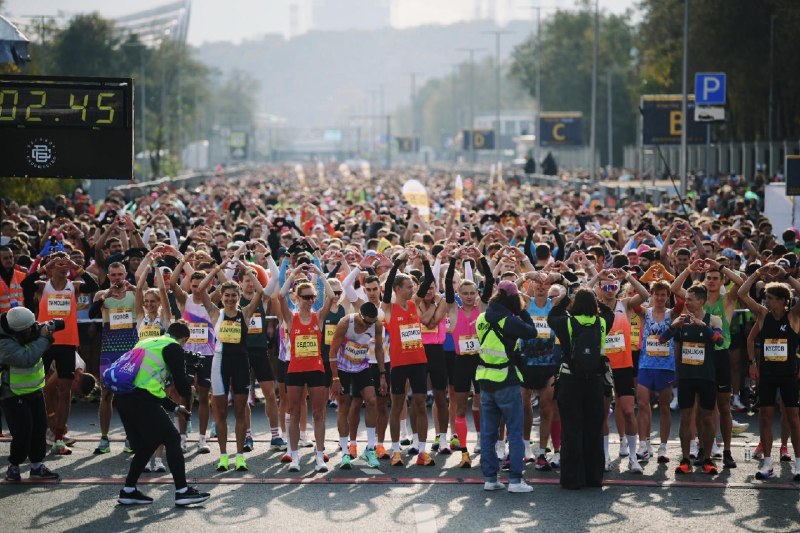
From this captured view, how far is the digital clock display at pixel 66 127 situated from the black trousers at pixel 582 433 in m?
4.95

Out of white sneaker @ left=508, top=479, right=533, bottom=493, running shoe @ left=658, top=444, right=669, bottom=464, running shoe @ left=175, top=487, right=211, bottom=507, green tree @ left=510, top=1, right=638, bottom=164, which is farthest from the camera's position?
green tree @ left=510, top=1, right=638, bottom=164

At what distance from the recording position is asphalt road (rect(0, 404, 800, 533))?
1078 cm

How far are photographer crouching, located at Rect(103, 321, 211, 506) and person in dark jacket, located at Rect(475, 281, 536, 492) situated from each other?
2.45m

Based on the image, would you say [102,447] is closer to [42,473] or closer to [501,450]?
[42,473]

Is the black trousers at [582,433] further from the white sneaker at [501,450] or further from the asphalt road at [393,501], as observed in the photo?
the white sneaker at [501,450]

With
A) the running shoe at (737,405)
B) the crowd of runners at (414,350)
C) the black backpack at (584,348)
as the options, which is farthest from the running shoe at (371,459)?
the running shoe at (737,405)

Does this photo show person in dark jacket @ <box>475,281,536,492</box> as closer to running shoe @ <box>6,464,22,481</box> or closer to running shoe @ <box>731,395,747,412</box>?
running shoe @ <box>6,464,22,481</box>

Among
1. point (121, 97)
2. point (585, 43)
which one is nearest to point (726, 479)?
point (121, 97)

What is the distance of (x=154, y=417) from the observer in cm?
1140

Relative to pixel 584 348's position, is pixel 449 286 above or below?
above

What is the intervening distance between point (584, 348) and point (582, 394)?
16.3 inches

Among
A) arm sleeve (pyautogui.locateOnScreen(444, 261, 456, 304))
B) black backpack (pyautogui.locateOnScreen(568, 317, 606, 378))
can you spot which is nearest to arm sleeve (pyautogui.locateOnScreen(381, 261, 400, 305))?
arm sleeve (pyautogui.locateOnScreen(444, 261, 456, 304))

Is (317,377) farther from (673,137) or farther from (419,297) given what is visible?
(673,137)

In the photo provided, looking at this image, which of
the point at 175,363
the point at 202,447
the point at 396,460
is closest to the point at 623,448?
the point at 396,460
